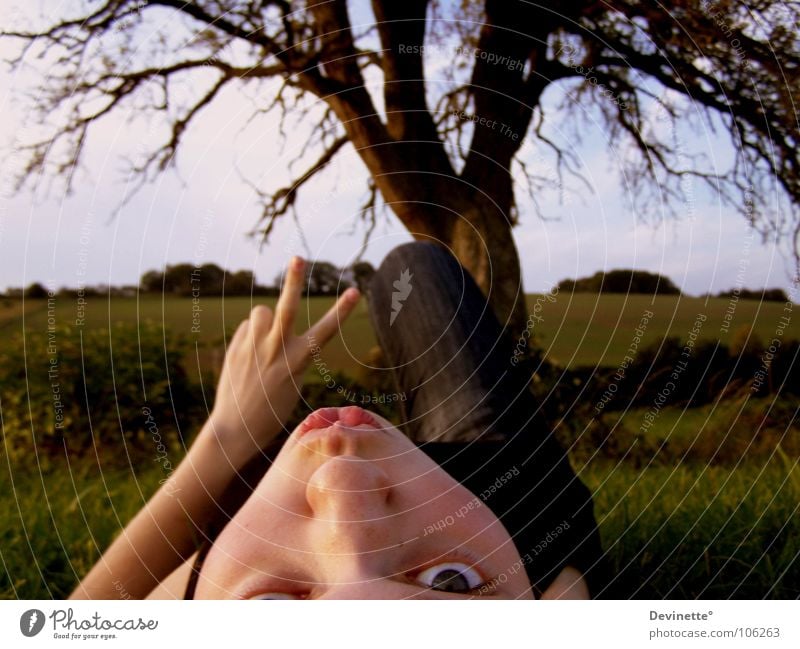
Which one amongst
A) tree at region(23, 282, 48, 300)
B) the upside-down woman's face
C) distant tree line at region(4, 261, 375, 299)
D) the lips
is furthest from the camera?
tree at region(23, 282, 48, 300)

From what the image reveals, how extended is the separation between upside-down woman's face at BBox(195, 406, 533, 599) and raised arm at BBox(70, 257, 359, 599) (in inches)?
3.5

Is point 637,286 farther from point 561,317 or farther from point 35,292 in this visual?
point 35,292

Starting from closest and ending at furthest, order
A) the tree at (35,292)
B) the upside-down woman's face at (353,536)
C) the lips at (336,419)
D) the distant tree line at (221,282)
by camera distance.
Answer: the upside-down woman's face at (353,536), the lips at (336,419), the distant tree line at (221,282), the tree at (35,292)

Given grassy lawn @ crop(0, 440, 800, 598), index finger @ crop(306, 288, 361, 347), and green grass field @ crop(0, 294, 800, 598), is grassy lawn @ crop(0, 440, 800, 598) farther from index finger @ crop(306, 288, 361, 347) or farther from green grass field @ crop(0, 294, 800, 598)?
index finger @ crop(306, 288, 361, 347)

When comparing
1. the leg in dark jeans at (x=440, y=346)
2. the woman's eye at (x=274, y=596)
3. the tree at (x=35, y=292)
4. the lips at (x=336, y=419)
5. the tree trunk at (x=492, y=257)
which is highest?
the tree trunk at (x=492, y=257)

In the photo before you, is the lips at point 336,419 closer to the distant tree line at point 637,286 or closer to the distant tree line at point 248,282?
the distant tree line at point 248,282

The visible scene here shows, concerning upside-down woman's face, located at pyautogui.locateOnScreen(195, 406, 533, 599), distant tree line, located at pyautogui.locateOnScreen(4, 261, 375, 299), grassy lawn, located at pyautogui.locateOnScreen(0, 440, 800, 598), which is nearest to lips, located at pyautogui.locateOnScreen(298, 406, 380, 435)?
upside-down woman's face, located at pyautogui.locateOnScreen(195, 406, 533, 599)

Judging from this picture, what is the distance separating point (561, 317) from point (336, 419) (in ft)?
2.16

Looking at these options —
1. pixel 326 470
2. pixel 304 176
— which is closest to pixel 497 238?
pixel 304 176

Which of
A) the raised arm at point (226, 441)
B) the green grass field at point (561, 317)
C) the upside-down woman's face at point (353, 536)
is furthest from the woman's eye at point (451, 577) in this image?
the green grass field at point (561, 317)

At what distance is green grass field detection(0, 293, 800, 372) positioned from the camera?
1.01 meters

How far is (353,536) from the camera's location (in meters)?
0.63

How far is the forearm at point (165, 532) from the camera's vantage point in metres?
0.76

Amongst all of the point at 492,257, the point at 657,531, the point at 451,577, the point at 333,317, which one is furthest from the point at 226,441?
the point at 492,257
